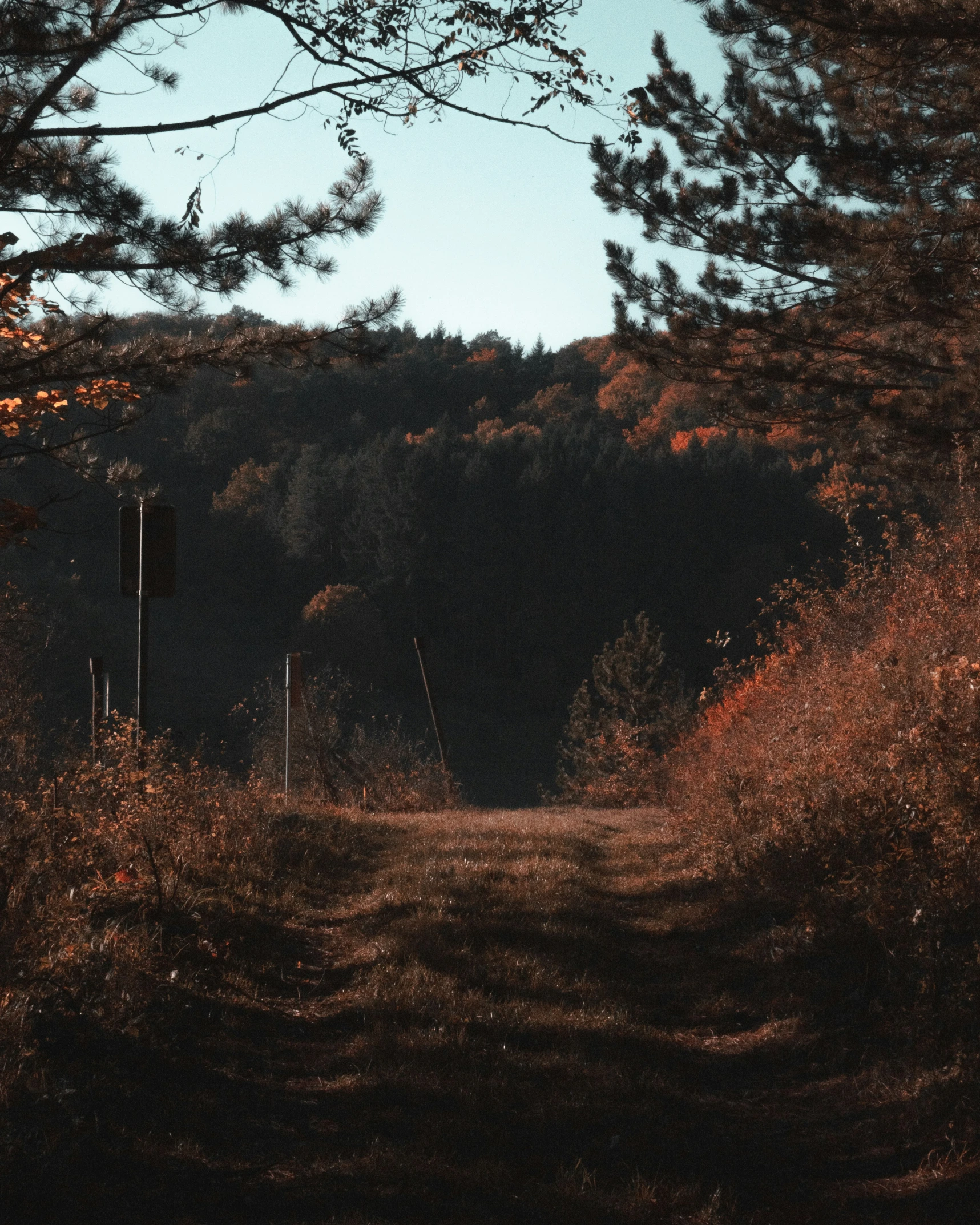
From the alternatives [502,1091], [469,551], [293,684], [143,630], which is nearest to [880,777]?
[502,1091]

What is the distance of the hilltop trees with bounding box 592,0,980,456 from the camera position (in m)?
7.56

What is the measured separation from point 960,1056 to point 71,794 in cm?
553

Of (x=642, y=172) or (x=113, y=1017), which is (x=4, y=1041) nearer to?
(x=113, y=1017)

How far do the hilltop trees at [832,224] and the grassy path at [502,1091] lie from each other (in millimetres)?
5730

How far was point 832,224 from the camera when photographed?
351 inches

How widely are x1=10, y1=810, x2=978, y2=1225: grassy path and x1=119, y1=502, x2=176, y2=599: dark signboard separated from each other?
288 centimetres

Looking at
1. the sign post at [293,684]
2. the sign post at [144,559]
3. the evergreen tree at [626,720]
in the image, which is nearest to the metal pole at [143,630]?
the sign post at [144,559]

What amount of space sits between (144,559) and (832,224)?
6529mm

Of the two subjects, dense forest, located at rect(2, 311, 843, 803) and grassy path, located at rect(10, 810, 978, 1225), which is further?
dense forest, located at rect(2, 311, 843, 803)

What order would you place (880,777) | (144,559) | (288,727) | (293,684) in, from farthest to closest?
1. (293,684)
2. (288,727)
3. (144,559)
4. (880,777)

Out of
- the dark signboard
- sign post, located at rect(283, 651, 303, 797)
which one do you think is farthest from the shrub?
sign post, located at rect(283, 651, 303, 797)

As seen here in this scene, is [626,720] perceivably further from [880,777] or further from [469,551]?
[469,551]

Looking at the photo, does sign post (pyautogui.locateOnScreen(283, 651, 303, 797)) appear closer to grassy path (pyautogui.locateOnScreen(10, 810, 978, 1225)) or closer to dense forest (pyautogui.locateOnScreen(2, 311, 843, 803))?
grassy path (pyautogui.locateOnScreen(10, 810, 978, 1225))

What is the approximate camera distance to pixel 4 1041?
3.72 m
